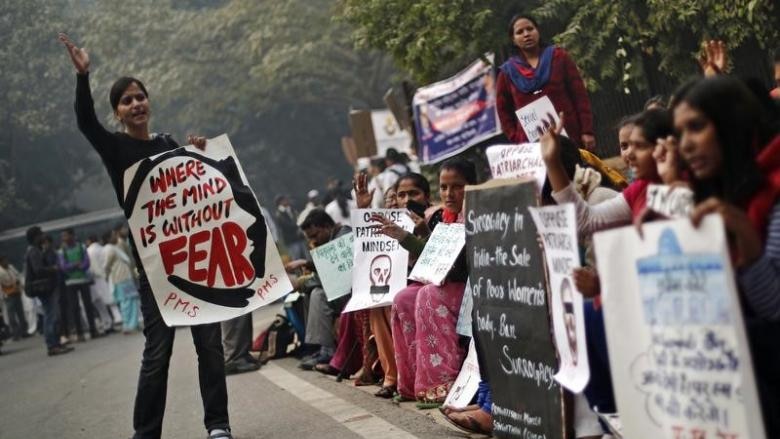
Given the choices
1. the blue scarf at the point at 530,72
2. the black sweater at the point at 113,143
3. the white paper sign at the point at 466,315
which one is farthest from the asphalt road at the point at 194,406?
the blue scarf at the point at 530,72

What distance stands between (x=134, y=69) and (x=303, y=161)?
8651 mm

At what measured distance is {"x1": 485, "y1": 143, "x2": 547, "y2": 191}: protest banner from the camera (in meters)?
5.68

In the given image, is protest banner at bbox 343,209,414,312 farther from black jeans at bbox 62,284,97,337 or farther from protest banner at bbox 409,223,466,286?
black jeans at bbox 62,284,97,337

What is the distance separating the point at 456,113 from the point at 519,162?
9.09 metres

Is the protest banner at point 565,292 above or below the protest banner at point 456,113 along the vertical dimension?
below

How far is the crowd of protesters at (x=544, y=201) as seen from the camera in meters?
4.06

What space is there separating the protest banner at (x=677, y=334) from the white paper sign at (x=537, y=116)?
3.97 m

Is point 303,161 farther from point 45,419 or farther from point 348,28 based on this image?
point 45,419

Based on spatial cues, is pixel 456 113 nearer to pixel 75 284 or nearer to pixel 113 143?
pixel 113 143

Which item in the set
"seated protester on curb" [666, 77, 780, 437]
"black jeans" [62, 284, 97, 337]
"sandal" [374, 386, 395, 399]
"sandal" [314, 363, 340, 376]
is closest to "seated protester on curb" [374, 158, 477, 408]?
"sandal" [374, 386, 395, 399]

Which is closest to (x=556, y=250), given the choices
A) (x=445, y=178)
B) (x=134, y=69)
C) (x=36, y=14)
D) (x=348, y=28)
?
(x=445, y=178)

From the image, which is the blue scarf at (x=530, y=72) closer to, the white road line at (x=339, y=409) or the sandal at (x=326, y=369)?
the white road line at (x=339, y=409)

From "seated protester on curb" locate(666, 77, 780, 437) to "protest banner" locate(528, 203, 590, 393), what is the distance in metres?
0.94

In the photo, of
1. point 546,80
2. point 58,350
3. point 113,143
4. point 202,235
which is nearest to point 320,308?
point 546,80
